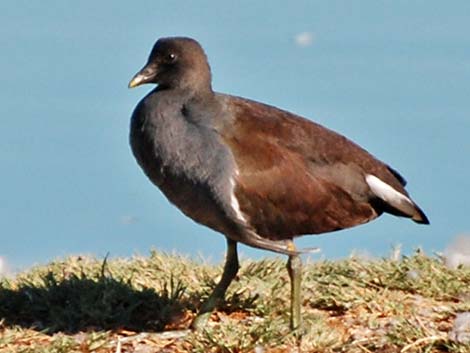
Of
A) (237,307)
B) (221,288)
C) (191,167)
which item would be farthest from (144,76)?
(237,307)

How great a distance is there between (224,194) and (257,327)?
2.50 feet

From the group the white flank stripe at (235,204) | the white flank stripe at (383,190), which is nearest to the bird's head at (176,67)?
the white flank stripe at (235,204)

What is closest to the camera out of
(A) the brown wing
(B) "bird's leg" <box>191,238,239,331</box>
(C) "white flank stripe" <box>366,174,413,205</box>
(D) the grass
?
(D) the grass

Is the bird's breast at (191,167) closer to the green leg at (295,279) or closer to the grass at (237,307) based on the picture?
the green leg at (295,279)

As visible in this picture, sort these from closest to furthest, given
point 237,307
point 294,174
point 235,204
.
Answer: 1. point 235,204
2. point 294,174
3. point 237,307

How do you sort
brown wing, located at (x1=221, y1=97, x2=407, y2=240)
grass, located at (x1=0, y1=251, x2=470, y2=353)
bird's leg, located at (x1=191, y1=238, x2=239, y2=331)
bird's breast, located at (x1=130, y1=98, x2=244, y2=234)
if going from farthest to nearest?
bird's leg, located at (x1=191, y1=238, x2=239, y2=331), brown wing, located at (x1=221, y1=97, x2=407, y2=240), bird's breast, located at (x1=130, y1=98, x2=244, y2=234), grass, located at (x1=0, y1=251, x2=470, y2=353)

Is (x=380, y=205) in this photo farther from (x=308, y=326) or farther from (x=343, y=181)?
(x=308, y=326)

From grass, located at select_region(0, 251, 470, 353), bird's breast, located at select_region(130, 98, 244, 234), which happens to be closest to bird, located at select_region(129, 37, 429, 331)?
bird's breast, located at select_region(130, 98, 244, 234)

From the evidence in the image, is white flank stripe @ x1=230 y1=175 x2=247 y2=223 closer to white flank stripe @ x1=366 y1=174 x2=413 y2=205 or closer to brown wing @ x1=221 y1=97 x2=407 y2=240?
brown wing @ x1=221 y1=97 x2=407 y2=240

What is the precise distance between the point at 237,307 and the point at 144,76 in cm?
150

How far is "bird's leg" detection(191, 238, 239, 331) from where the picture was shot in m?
8.75

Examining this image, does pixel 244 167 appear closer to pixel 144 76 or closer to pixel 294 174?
pixel 294 174

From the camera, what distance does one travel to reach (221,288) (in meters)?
8.92

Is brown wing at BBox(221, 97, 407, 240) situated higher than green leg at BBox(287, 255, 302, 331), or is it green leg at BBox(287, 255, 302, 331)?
brown wing at BBox(221, 97, 407, 240)
